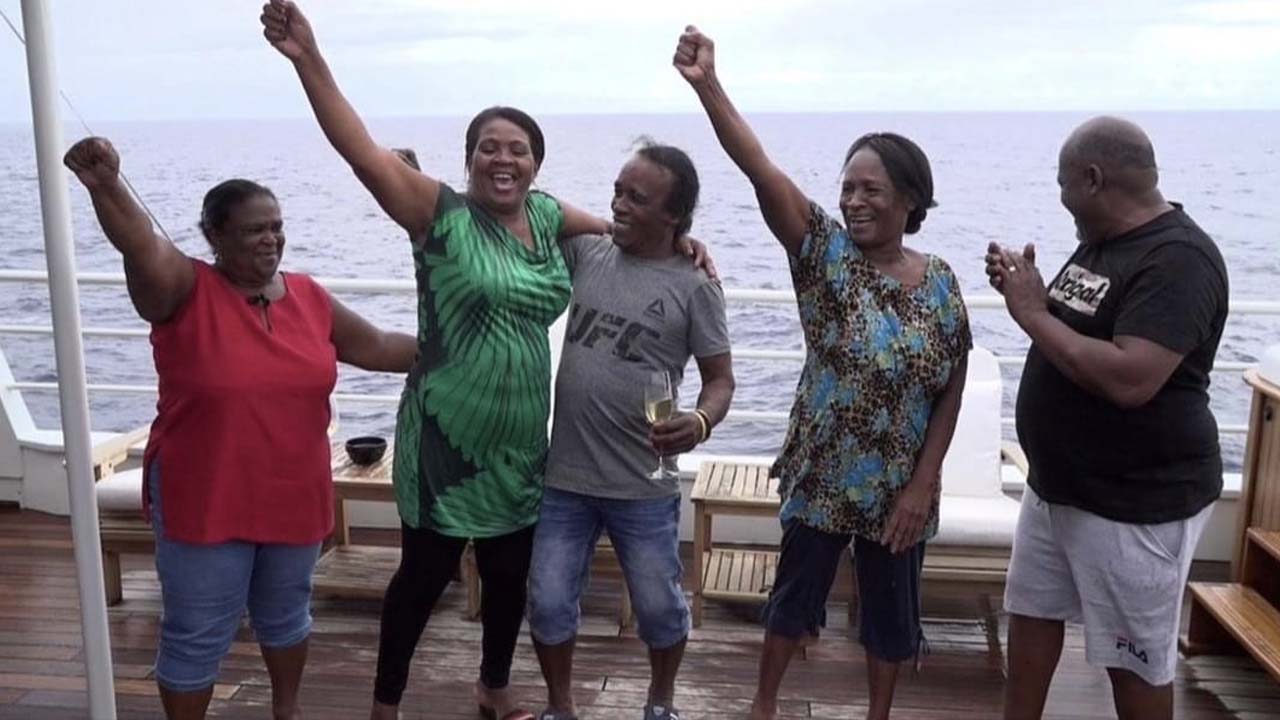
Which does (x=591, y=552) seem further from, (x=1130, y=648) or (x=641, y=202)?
(x=1130, y=648)

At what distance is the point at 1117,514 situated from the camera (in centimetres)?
226

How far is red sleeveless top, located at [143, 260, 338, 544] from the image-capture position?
220cm

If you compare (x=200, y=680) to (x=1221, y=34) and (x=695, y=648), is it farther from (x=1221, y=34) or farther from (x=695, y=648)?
(x=1221, y=34)

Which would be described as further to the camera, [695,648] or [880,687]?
[695,648]

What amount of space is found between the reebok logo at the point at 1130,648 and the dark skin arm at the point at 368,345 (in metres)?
1.58

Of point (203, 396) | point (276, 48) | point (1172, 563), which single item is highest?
point (276, 48)

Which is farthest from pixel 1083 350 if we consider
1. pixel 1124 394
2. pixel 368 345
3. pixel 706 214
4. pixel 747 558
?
pixel 706 214

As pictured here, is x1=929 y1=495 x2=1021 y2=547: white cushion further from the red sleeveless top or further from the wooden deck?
the red sleeveless top

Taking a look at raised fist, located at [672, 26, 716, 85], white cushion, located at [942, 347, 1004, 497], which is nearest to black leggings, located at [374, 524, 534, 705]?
raised fist, located at [672, 26, 716, 85]

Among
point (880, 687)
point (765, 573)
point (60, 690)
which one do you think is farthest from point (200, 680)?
point (765, 573)

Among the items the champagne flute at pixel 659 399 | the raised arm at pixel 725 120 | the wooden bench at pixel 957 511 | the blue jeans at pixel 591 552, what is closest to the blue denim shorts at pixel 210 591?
the blue jeans at pixel 591 552

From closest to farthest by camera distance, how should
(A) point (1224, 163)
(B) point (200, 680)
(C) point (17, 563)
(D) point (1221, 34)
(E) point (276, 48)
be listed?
(E) point (276, 48)
(B) point (200, 680)
(C) point (17, 563)
(D) point (1221, 34)
(A) point (1224, 163)

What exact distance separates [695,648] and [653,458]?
1134 millimetres

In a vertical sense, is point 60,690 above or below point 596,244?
below
